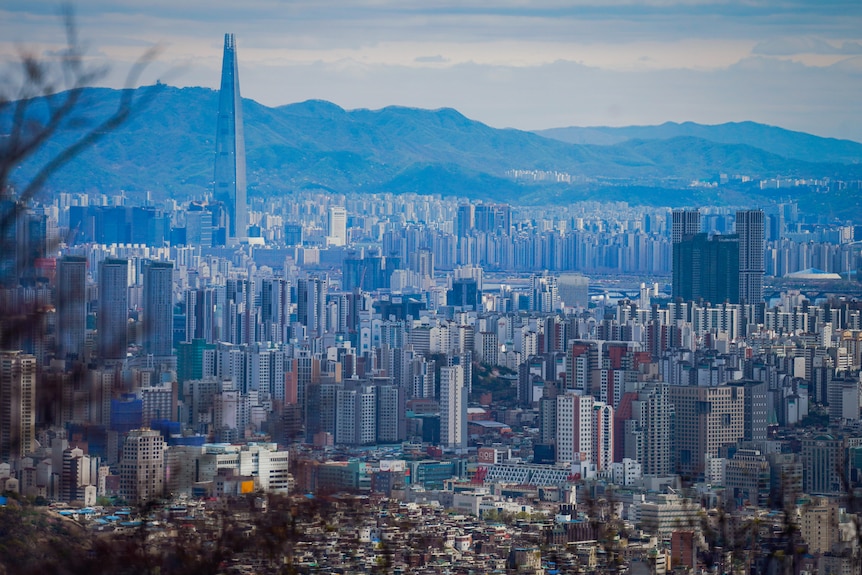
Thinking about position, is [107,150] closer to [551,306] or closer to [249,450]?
[551,306]

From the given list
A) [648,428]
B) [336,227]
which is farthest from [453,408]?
[336,227]

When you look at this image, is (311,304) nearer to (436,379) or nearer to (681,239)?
(681,239)

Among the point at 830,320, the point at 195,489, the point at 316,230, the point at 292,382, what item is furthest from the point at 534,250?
the point at 195,489

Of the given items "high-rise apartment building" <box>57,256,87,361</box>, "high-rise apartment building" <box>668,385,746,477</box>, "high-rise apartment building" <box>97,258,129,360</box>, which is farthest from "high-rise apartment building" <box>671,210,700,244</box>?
"high-rise apartment building" <box>57,256,87,361</box>

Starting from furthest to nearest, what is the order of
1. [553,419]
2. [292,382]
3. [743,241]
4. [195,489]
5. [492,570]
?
[743,241], [292,382], [553,419], [195,489], [492,570]

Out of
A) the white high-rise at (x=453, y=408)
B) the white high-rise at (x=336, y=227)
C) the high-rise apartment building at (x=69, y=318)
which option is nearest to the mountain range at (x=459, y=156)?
the white high-rise at (x=336, y=227)

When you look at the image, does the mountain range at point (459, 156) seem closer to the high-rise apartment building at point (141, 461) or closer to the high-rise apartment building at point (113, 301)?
the high-rise apartment building at point (113, 301)
